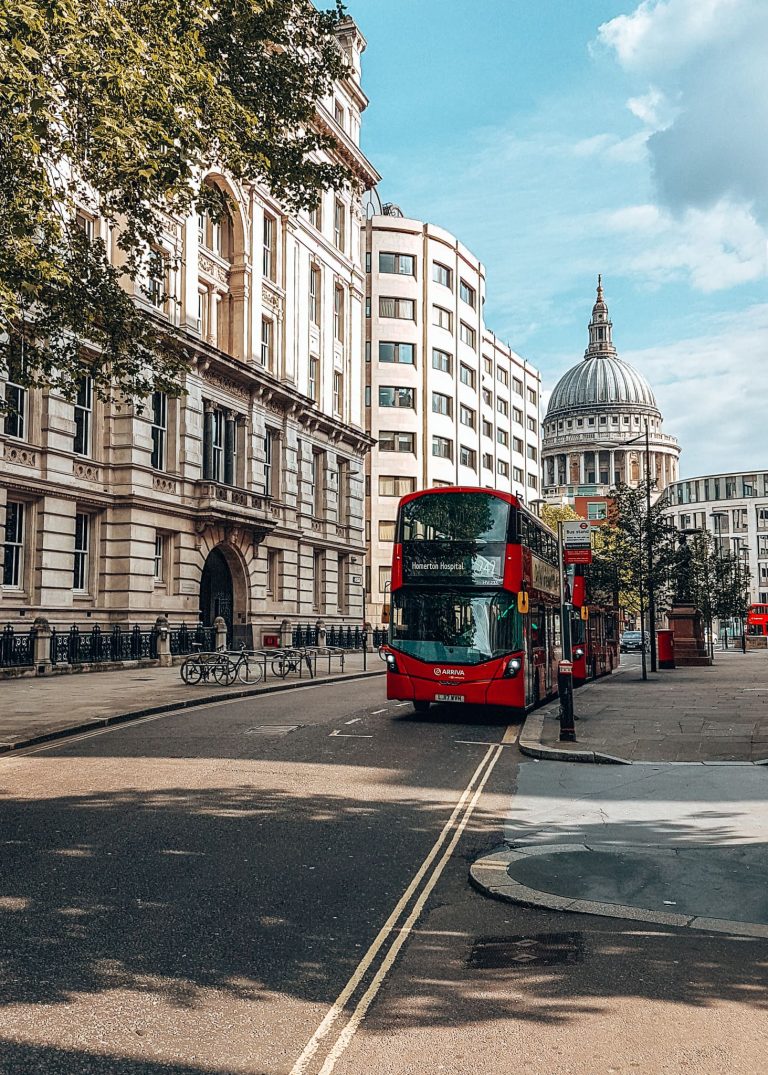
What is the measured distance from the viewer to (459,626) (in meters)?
17.3

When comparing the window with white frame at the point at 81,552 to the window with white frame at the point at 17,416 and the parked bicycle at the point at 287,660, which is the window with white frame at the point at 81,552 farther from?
the parked bicycle at the point at 287,660

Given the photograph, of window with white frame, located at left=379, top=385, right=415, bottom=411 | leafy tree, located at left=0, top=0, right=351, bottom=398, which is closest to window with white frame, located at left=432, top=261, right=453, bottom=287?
window with white frame, located at left=379, top=385, right=415, bottom=411

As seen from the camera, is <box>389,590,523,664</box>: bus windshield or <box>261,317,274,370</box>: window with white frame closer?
<box>389,590,523,664</box>: bus windshield

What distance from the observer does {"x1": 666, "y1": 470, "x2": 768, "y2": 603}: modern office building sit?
120938 millimetres

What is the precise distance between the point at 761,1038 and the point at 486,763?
8457 millimetres

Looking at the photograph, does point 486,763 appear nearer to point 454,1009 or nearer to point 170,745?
point 170,745

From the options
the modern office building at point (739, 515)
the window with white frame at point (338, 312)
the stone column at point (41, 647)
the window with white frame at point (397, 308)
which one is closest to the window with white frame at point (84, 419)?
the stone column at point (41, 647)

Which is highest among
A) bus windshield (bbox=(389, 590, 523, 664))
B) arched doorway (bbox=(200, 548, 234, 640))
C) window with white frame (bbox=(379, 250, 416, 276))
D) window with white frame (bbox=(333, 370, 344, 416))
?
window with white frame (bbox=(379, 250, 416, 276))

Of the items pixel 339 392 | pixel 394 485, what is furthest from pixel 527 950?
pixel 394 485

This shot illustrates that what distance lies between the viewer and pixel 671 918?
19.6 feet

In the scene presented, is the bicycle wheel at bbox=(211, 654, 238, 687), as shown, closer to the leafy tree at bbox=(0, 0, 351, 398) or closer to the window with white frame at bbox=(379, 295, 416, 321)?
the leafy tree at bbox=(0, 0, 351, 398)

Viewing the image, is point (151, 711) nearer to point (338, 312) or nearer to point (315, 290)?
point (315, 290)

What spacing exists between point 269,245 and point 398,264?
26.5 m

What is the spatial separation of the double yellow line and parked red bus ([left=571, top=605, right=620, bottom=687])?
55.5 ft
